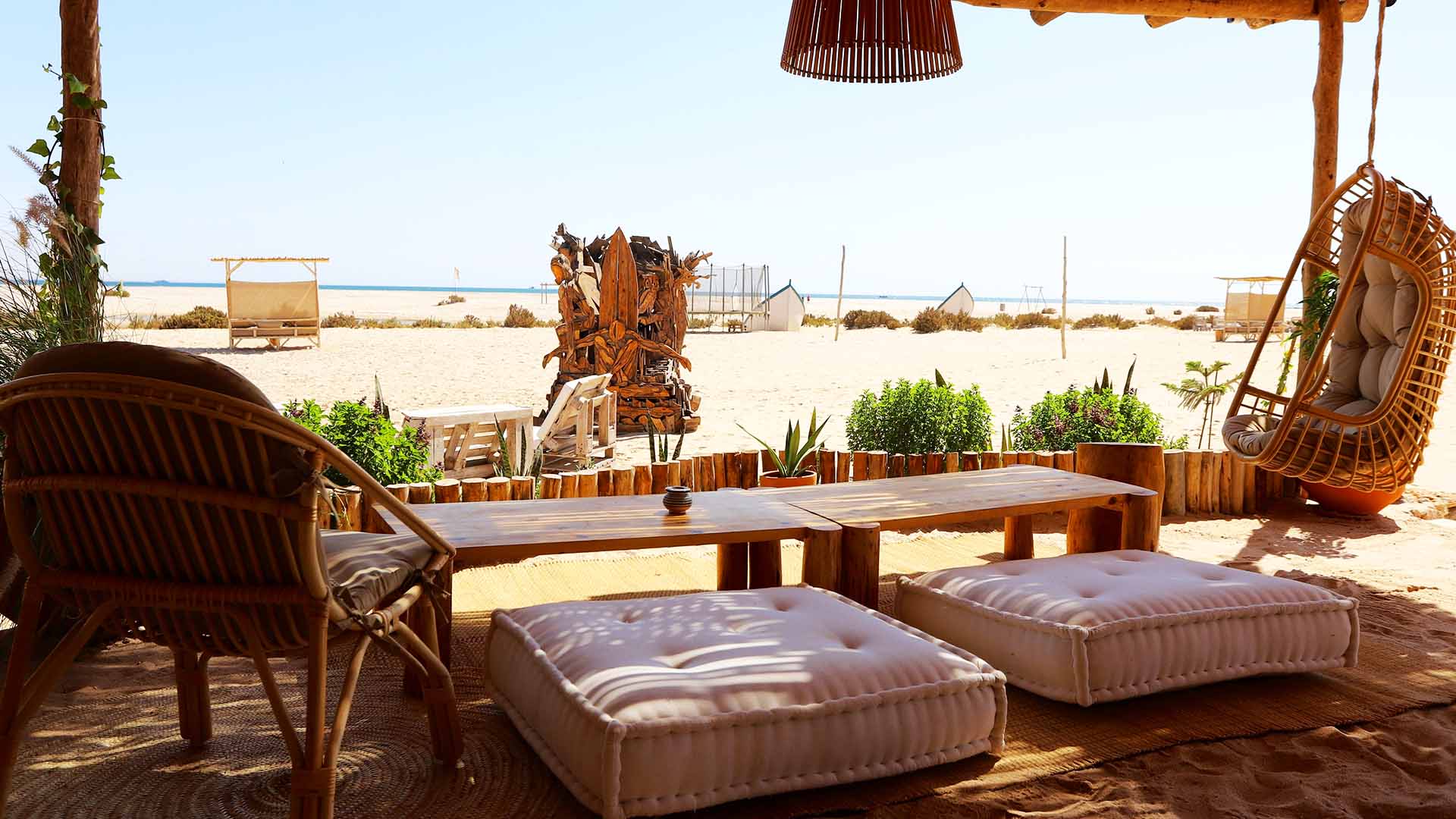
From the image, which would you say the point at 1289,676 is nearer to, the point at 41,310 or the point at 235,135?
the point at 41,310

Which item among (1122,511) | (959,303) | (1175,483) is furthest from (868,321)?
(1122,511)

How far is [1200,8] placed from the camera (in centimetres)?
582

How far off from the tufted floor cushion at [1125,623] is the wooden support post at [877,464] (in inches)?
81.9

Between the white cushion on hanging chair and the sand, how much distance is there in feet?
8.93

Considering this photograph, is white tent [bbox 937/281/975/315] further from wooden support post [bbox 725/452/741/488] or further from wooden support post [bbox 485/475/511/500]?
wooden support post [bbox 485/475/511/500]

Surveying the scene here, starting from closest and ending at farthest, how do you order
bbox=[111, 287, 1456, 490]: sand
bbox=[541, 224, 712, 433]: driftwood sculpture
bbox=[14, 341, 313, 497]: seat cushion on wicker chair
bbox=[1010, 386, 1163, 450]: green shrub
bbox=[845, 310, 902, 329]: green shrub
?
bbox=[14, 341, 313, 497]: seat cushion on wicker chair → bbox=[1010, 386, 1163, 450]: green shrub → bbox=[541, 224, 712, 433]: driftwood sculpture → bbox=[111, 287, 1456, 490]: sand → bbox=[845, 310, 902, 329]: green shrub

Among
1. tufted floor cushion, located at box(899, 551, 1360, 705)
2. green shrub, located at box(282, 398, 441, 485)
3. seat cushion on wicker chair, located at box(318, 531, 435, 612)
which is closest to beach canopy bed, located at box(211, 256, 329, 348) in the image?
green shrub, located at box(282, 398, 441, 485)

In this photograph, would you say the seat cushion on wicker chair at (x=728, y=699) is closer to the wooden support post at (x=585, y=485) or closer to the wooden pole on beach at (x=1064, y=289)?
the wooden support post at (x=585, y=485)

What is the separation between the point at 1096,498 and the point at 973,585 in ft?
2.88

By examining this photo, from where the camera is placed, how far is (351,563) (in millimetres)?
2068

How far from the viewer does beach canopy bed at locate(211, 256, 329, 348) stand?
61.6 feet

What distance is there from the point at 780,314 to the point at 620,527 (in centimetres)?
2481

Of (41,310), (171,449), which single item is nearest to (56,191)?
(41,310)

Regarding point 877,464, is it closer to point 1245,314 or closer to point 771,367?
point 771,367
